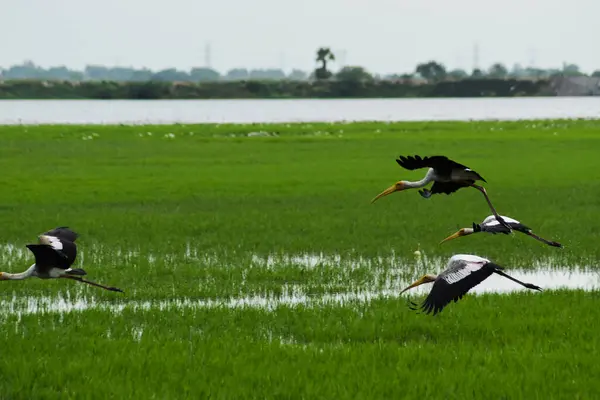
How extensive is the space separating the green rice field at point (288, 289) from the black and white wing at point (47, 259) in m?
1.09

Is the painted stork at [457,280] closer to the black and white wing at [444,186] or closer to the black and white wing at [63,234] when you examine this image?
the black and white wing at [444,186]

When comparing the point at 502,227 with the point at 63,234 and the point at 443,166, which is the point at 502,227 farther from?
the point at 63,234

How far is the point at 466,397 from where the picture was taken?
8.75m

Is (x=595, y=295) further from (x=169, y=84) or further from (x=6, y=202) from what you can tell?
(x=169, y=84)

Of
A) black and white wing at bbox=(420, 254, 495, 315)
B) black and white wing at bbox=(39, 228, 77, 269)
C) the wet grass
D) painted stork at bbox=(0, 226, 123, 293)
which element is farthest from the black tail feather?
black and white wing at bbox=(420, 254, 495, 315)

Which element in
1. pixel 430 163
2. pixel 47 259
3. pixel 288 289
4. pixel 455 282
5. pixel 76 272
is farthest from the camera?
pixel 288 289

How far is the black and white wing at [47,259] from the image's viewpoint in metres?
8.32

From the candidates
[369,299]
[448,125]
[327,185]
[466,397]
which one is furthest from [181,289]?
[448,125]

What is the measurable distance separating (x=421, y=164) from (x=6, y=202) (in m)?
18.2

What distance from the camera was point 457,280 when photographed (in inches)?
308

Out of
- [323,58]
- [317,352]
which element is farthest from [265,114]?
[317,352]

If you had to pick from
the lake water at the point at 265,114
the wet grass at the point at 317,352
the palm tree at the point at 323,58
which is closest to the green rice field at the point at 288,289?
the wet grass at the point at 317,352

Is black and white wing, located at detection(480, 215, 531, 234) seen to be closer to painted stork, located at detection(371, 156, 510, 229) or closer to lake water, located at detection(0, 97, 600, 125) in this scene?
painted stork, located at detection(371, 156, 510, 229)

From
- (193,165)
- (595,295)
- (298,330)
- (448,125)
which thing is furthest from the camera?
(448,125)
